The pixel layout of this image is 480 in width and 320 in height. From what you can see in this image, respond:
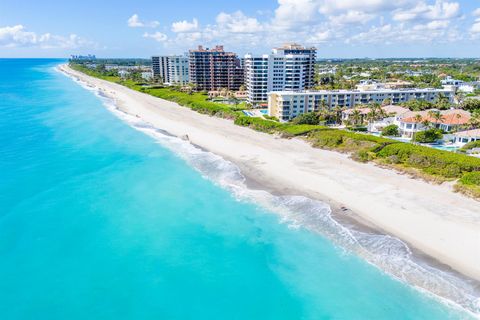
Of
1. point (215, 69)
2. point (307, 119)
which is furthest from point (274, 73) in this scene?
point (215, 69)

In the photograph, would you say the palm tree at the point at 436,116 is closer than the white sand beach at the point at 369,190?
No

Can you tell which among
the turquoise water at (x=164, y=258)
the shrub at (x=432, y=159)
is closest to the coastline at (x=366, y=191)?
the shrub at (x=432, y=159)

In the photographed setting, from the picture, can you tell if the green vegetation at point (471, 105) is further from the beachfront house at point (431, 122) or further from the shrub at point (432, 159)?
the shrub at point (432, 159)

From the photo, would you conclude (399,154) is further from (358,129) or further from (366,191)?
(358,129)

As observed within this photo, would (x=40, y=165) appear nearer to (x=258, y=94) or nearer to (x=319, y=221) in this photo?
(x=319, y=221)

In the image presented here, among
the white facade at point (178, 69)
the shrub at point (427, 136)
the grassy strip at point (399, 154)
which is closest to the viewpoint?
the grassy strip at point (399, 154)

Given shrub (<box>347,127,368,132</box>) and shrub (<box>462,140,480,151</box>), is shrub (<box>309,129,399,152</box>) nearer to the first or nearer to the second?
shrub (<box>347,127,368,132</box>)

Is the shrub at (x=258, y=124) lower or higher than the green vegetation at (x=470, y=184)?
higher
